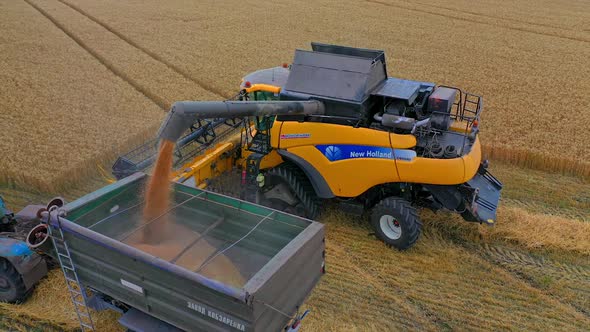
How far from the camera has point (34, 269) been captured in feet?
19.2

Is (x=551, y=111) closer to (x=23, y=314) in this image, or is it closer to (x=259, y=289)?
(x=259, y=289)

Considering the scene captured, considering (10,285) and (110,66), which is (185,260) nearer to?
(10,285)

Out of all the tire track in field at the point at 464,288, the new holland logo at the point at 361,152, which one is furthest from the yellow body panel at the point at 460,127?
the tire track in field at the point at 464,288

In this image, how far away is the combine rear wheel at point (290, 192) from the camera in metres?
7.73

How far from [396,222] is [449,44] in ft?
49.7

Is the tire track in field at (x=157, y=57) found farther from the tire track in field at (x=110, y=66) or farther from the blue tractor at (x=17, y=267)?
the blue tractor at (x=17, y=267)

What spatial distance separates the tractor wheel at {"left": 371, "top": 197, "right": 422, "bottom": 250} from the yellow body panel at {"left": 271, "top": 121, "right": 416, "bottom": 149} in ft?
2.98

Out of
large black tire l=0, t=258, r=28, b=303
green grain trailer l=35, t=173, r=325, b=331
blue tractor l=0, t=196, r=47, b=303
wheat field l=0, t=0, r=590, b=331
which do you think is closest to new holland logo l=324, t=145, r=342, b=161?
wheat field l=0, t=0, r=590, b=331

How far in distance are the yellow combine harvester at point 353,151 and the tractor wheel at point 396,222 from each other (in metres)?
0.01

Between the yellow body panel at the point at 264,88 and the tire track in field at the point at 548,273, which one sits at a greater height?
the yellow body panel at the point at 264,88

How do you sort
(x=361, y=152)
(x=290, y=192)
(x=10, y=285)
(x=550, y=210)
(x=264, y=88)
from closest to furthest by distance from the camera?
(x=10, y=285), (x=361, y=152), (x=290, y=192), (x=264, y=88), (x=550, y=210)

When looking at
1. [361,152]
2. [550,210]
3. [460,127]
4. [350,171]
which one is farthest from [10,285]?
[550,210]

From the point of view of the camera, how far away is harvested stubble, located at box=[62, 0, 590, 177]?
11.4m

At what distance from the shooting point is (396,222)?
7.28 meters
